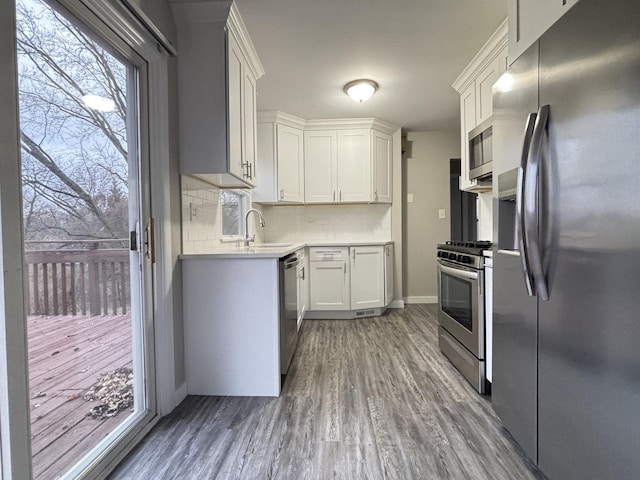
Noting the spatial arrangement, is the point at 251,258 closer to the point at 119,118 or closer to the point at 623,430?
the point at 119,118

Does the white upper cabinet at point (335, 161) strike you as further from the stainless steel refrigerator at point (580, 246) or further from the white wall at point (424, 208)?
the stainless steel refrigerator at point (580, 246)

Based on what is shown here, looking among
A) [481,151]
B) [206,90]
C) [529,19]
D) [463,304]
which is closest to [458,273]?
[463,304]

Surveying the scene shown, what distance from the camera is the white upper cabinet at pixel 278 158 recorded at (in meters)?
3.78

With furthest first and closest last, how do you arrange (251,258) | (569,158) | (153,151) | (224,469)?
(251,258) → (153,151) → (224,469) → (569,158)

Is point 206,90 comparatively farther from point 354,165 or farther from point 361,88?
point 354,165

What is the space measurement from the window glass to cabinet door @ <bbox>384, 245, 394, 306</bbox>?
1779mm

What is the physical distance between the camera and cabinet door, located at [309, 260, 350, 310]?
3.80m

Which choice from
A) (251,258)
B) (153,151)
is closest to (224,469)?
(251,258)

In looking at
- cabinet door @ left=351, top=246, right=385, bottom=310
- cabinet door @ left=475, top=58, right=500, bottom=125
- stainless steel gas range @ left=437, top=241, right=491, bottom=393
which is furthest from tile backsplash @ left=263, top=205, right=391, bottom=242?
cabinet door @ left=475, top=58, right=500, bottom=125

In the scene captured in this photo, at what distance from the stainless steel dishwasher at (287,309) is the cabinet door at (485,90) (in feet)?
6.20

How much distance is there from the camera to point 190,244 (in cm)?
216

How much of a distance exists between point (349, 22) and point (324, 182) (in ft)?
6.74

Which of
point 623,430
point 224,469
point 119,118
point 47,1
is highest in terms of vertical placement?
point 47,1

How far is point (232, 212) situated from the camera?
11.3ft
